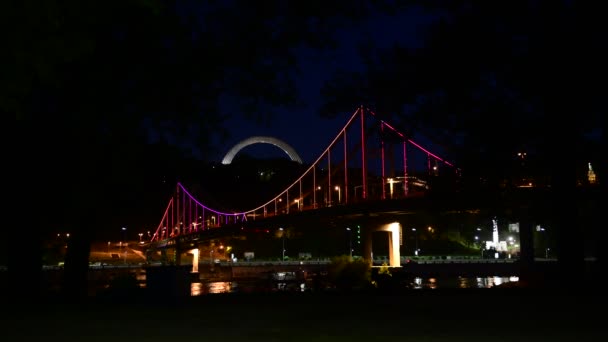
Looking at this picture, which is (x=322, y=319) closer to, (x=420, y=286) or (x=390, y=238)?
(x=420, y=286)

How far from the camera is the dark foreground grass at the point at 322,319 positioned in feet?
33.9

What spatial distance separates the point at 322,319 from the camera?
12.3 metres

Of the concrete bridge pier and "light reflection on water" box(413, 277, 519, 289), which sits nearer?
"light reflection on water" box(413, 277, 519, 289)

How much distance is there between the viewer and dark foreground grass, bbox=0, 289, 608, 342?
10344 millimetres

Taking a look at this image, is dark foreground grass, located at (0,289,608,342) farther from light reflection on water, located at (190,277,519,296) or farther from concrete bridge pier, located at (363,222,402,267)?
concrete bridge pier, located at (363,222,402,267)

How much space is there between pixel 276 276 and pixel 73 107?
160ft

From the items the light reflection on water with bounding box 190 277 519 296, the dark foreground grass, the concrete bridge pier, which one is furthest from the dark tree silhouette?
the concrete bridge pier

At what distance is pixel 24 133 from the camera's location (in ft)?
60.7

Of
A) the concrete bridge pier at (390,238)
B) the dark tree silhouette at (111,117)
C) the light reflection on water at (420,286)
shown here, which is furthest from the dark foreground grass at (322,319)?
the concrete bridge pier at (390,238)

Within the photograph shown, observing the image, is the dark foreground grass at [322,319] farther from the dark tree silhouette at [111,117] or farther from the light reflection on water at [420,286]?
the light reflection on water at [420,286]

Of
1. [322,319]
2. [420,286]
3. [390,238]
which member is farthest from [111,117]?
[390,238]

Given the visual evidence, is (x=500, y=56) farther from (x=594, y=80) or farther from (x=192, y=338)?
(x=192, y=338)

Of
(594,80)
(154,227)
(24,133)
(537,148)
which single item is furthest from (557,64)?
(154,227)

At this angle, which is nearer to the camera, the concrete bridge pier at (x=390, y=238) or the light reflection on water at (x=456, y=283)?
the light reflection on water at (x=456, y=283)
